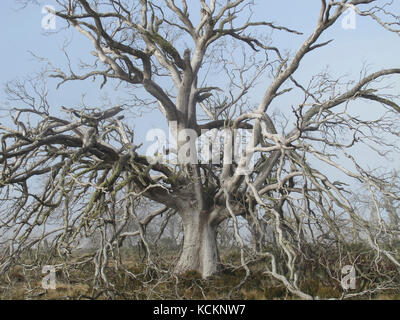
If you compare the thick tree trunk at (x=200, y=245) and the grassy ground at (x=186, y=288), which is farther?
the thick tree trunk at (x=200, y=245)

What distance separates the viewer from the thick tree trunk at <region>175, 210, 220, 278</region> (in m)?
10.1

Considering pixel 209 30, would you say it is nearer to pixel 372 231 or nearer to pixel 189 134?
pixel 189 134

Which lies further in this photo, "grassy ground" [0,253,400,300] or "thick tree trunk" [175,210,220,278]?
"thick tree trunk" [175,210,220,278]

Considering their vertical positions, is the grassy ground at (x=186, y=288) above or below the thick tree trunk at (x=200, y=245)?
below

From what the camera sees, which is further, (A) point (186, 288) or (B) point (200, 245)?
(B) point (200, 245)

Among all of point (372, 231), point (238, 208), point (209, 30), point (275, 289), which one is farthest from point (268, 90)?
point (275, 289)

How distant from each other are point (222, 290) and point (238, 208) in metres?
2.27

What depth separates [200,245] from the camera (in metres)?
10.3

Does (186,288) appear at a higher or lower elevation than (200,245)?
lower

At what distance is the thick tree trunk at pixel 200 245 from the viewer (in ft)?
33.1

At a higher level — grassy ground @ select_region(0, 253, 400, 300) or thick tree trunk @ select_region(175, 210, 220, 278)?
thick tree trunk @ select_region(175, 210, 220, 278)

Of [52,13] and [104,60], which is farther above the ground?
[52,13]
